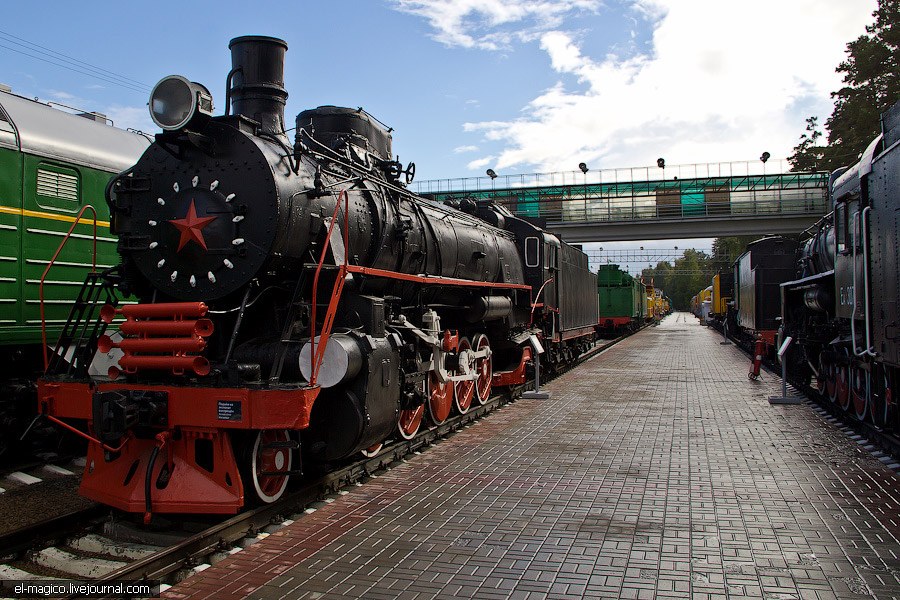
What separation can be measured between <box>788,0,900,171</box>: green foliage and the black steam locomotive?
1239 inches

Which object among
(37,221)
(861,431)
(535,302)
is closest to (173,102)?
(37,221)

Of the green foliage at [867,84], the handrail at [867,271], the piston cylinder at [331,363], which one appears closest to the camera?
the piston cylinder at [331,363]

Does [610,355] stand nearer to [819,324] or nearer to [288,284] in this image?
[819,324]

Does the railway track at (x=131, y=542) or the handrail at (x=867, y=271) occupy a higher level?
the handrail at (x=867, y=271)

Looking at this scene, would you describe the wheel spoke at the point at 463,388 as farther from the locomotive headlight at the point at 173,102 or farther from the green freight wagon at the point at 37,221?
the locomotive headlight at the point at 173,102

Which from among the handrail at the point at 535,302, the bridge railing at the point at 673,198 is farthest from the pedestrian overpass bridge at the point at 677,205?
the handrail at the point at 535,302

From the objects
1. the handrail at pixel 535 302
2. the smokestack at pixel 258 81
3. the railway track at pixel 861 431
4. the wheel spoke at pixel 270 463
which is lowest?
the railway track at pixel 861 431

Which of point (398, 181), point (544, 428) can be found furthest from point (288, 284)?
point (544, 428)

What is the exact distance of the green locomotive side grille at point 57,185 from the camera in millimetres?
7664

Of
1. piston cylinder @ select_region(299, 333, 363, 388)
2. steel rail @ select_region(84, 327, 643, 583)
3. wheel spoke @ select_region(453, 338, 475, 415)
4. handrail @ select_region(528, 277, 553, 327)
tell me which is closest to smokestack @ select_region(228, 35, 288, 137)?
piston cylinder @ select_region(299, 333, 363, 388)

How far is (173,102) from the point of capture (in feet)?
19.3

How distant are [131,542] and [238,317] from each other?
6.21 feet

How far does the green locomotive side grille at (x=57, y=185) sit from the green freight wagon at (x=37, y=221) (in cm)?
1

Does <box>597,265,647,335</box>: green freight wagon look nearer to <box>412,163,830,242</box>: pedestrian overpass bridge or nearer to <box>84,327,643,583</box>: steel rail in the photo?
<box>412,163,830,242</box>: pedestrian overpass bridge
